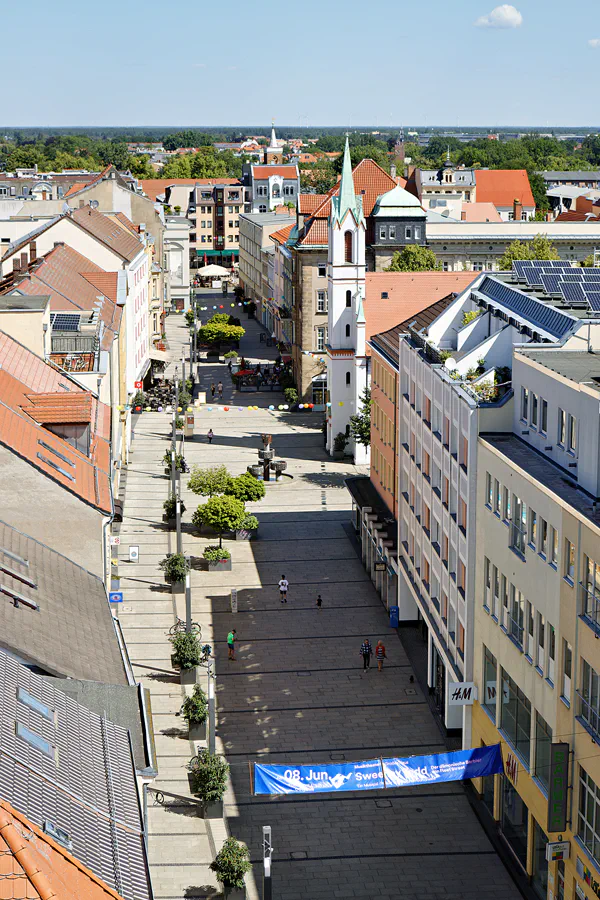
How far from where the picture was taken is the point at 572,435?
29.2 metres

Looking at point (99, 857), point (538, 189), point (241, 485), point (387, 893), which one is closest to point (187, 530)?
point (241, 485)

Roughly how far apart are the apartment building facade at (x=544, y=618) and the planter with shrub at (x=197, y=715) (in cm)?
838

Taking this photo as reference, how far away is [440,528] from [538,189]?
162 metres

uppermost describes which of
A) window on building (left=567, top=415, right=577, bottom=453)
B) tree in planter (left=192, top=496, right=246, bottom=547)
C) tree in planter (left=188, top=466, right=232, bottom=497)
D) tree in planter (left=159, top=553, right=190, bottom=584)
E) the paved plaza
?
window on building (left=567, top=415, right=577, bottom=453)

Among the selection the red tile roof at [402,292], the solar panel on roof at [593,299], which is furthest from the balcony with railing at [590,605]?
the red tile roof at [402,292]

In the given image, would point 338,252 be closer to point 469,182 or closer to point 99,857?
point 99,857

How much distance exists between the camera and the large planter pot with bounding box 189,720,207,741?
125 ft

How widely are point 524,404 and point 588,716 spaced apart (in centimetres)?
961

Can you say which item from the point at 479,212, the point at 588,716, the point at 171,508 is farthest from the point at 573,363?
the point at 479,212

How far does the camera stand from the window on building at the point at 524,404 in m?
32.4

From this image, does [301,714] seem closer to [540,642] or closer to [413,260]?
[540,642]

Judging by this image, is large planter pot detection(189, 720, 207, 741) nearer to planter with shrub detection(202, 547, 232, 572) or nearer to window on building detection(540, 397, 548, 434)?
window on building detection(540, 397, 548, 434)

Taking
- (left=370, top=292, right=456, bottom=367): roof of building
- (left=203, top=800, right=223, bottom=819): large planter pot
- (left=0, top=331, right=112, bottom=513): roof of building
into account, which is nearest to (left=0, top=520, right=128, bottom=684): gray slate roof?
(left=0, top=331, right=112, bottom=513): roof of building

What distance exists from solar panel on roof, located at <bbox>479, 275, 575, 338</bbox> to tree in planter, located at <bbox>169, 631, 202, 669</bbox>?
14812 mm
